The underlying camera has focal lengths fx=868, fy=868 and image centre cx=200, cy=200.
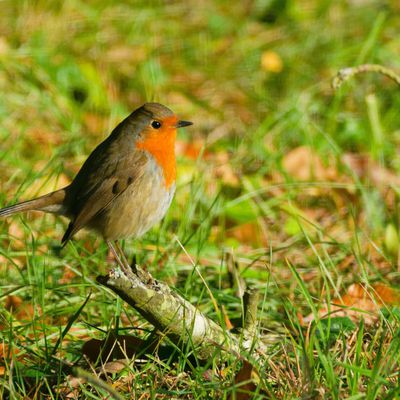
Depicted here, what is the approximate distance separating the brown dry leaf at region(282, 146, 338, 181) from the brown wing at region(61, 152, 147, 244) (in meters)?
1.63

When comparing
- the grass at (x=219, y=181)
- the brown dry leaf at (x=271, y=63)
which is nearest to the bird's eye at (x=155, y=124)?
the grass at (x=219, y=181)

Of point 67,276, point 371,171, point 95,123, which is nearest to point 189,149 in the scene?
point 95,123

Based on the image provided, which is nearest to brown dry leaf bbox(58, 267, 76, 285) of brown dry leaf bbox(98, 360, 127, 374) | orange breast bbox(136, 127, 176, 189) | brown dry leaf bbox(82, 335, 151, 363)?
orange breast bbox(136, 127, 176, 189)

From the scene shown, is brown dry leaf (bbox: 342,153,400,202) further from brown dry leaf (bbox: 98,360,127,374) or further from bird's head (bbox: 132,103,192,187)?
brown dry leaf (bbox: 98,360,127,374)

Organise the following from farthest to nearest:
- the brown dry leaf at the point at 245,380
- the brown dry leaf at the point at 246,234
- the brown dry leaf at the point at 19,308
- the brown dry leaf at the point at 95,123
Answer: the brown dry leaf at the point at 95,123 → the brown dry leaf at the point at 246,234 → the brown dry leaf at the point at 19,308 → the brown dry leaf at the point at 245,380

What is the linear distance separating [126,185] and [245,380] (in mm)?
1408

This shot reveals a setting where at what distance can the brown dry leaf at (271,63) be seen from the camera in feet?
21.5

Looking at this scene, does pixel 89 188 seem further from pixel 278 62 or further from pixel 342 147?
pixel 278 62

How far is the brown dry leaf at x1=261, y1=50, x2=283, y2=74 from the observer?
654 centimetres

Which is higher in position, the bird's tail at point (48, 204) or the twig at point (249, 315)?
the bird's tail at point (48, 204)

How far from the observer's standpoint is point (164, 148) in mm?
3799

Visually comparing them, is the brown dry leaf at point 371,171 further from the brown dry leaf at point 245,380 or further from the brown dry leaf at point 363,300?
the brown dry leaf at point 245,380

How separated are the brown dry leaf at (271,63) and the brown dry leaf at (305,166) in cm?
140

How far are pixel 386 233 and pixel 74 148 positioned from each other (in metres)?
1.89
